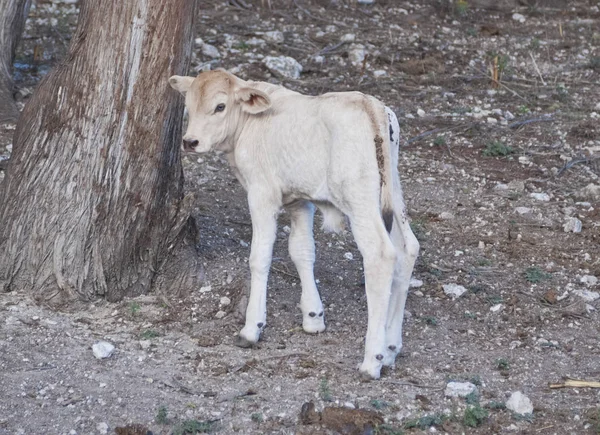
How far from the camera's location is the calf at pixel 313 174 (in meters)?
5.89

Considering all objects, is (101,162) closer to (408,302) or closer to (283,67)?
(408,302)

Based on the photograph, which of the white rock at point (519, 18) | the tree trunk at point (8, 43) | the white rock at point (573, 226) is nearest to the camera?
the white rock at point (573, 226)

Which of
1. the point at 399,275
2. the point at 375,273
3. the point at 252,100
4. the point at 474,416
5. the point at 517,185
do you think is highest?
the point at 252,100

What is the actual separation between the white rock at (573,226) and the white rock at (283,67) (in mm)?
4318

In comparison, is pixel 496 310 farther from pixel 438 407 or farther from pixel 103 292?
pixel 103 292

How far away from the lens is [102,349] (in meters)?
6.27

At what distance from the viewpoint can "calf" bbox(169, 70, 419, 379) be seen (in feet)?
19.3

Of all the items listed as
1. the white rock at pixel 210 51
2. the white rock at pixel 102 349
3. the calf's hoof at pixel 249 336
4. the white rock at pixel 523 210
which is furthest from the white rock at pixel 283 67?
the white rock at pixel 102 349

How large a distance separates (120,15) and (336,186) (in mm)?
1906

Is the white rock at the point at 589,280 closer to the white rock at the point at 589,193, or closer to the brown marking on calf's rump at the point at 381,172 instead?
the white rock at the point at 589,193

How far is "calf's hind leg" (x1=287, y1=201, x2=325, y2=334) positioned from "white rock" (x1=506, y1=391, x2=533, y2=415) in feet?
5.00

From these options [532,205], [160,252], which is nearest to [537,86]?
[532,205]

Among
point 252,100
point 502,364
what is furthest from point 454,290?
point 252,100

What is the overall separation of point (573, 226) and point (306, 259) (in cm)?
295
